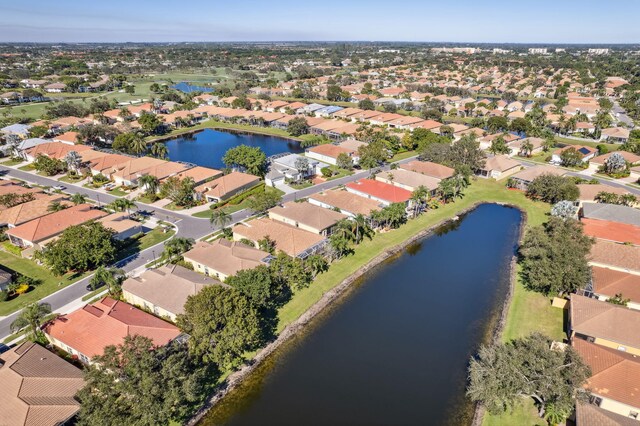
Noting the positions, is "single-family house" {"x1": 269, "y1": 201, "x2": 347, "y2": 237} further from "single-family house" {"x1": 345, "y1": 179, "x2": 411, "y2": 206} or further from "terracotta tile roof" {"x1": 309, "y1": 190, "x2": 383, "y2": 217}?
"single-family house" {"x1": 345, "y1": 179, "x2": 411, "y2": 206}

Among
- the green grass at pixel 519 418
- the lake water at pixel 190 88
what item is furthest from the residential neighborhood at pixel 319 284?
the lake water at pixel 190 88

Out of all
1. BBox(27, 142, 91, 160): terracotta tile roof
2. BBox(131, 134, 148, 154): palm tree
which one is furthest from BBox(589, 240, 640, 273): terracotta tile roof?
BBox(27, 142, 91, 160): terracotta tile roof

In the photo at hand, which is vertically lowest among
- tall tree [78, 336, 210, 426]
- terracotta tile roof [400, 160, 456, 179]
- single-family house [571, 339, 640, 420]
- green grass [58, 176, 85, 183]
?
single-family house [571, 339, 640, 420]

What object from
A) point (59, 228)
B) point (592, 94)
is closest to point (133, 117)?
point (59, 228)

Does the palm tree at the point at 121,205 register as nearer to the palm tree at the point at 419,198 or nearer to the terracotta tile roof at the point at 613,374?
the palm tree at the point at 419,198

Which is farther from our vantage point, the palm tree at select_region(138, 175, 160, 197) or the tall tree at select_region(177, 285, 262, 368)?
the palm tree at select_region(138, 175, 160, 197)

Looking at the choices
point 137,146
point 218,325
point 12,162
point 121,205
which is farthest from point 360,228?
point 12,162

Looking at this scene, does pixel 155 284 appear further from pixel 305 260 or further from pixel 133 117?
pixel 133 117
